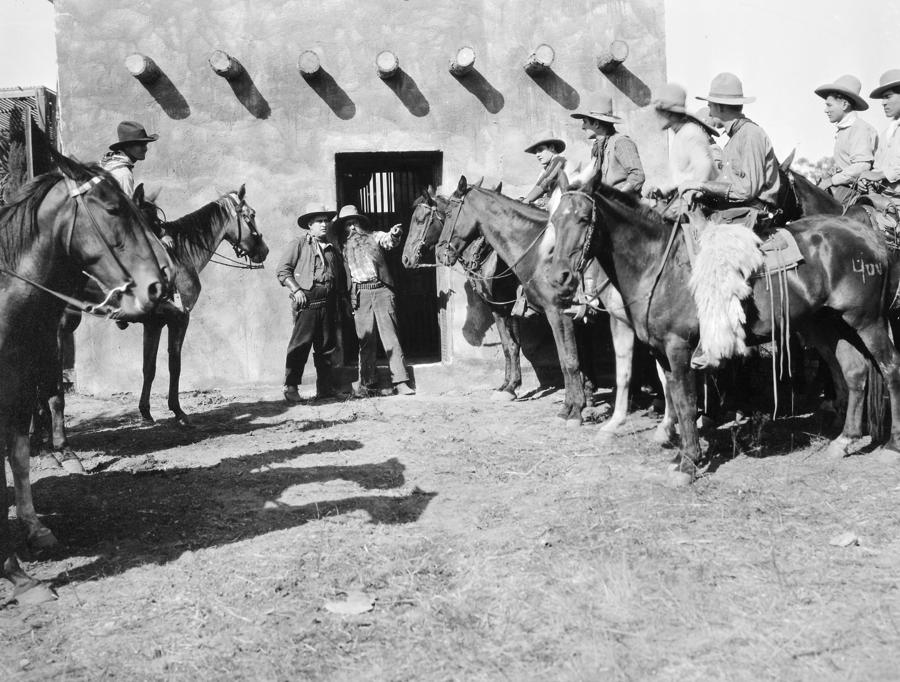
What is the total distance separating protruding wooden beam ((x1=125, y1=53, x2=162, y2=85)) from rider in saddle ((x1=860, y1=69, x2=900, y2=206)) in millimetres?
8756

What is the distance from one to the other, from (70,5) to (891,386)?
1107cm

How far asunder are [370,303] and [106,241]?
22.2 feet

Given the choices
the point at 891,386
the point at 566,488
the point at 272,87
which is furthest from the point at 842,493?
the point at 272,87

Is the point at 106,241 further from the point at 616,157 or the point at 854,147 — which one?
the point at 854,147

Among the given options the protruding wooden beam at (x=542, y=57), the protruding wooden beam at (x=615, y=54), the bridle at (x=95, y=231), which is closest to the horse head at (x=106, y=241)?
the bridle at (x=95, y=231)

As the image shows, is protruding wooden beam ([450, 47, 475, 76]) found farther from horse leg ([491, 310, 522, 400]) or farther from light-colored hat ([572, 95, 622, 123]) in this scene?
horse leg ([491, 310, 522, 400])

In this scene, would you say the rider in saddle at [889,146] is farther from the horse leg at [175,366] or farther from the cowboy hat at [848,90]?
the horse leg at [175,366]

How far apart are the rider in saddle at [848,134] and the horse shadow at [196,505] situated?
530 centimetres

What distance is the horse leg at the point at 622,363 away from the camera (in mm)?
8062

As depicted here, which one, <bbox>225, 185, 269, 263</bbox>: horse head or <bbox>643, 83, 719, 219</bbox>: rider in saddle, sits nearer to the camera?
<bbox>643, 83, 719, 219</bbox>: rider in saddle

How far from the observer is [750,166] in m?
6.24

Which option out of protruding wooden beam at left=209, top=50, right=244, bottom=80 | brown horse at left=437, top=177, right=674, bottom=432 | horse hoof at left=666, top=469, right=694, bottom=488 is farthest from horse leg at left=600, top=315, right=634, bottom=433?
protruding wooden beam at left=209, top=50, right=244, bottom=80

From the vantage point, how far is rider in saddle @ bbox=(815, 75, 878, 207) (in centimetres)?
784

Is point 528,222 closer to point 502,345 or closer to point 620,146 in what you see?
point 620,146
